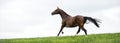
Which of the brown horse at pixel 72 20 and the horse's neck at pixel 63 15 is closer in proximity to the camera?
the brown horse at pixel 72 20

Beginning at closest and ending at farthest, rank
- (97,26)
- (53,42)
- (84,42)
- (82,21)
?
1. (84,42)
2. (53,42)
3. (82,21)
4. (97,26)

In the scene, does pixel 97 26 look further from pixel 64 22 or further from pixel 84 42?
pixel 84 42

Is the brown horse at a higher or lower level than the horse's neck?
lower

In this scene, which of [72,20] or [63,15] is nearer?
[72,20]

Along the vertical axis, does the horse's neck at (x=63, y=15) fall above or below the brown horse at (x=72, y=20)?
above

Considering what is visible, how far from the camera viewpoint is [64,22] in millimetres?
22547

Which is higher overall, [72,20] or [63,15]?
[63,15]

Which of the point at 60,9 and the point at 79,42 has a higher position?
the point at 60,9

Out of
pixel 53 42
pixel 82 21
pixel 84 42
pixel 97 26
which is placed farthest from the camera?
pixel 97 26

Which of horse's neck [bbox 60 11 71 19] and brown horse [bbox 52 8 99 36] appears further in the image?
horse's neck [bbox 60 11 71 19]

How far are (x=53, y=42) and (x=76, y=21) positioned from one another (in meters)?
4.89

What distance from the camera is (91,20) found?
21672 mm

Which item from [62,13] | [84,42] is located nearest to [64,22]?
[62,13]

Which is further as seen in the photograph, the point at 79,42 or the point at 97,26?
the point at 97,26
